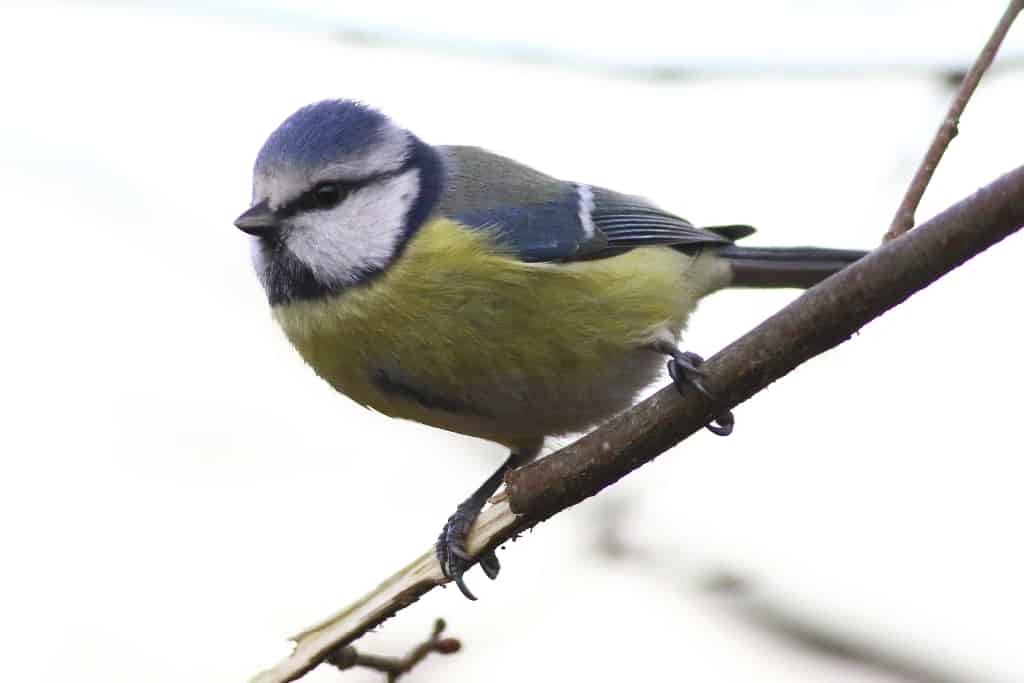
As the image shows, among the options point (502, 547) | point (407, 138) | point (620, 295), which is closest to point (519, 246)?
point (620, 295)

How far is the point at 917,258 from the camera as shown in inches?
62.3

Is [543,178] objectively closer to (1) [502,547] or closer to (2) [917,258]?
(1) [502,547]

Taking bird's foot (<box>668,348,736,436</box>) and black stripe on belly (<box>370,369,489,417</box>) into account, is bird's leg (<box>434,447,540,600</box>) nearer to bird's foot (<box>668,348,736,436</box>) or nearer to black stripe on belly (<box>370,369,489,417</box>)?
black stripe on belly (<box>370,369,489,417</box>)

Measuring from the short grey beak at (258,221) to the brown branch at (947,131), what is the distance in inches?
48.2

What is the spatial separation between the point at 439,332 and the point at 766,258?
1.00 meters

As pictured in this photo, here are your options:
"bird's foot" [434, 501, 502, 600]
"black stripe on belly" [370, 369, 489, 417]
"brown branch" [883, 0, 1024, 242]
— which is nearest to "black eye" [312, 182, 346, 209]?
"black stripe on belly" [370, 369, 489, 417]

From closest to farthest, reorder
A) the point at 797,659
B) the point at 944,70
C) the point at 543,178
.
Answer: the point at 797,659
the point at 944,70
the point at 543,178

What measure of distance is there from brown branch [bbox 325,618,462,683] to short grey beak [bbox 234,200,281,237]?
0.87 meters

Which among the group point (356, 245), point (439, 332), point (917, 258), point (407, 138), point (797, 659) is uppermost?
point (407, 138)

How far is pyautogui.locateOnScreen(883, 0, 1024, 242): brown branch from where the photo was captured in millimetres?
2090

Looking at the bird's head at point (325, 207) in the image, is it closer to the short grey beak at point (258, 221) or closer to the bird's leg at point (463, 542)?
the short grey beak at point (258, 221)

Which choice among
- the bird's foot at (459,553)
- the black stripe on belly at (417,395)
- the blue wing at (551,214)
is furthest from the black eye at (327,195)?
the bird's foot at (459,553)

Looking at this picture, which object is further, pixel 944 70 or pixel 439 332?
pixel 944 70

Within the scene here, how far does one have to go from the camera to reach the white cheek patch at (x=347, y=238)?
241cm
